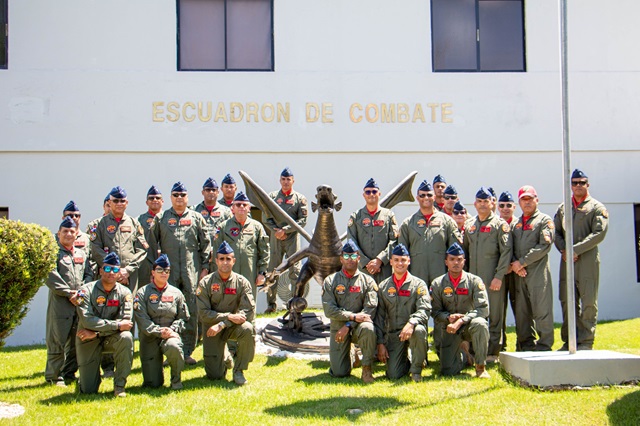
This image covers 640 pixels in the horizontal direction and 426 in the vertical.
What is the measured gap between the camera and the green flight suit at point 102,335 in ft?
23.2

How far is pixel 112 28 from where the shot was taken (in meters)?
12.9

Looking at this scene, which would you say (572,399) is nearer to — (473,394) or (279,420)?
(473,394)

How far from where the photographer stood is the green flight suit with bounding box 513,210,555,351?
8.12 metres

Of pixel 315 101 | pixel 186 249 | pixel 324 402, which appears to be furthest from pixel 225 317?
pixel 315 101

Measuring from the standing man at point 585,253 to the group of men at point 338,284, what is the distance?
16 millimetres

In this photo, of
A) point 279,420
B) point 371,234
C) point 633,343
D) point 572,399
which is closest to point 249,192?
point 371,234

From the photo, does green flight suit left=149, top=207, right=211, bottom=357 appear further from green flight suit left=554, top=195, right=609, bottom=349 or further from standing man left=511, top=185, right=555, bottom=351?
green flight suit left=554, top=195, right=609, bottom=349

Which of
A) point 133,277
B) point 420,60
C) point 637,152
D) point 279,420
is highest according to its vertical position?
point 420,60

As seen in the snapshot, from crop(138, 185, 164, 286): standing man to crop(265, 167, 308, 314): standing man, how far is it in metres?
1.53

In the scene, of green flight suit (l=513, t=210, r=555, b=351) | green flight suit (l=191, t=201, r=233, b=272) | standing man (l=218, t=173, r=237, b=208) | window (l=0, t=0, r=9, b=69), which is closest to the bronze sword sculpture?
green flight suit (l=191, t=201, r=233, b=272)

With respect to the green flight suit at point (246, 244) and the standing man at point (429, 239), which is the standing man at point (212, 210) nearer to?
the green flight suit at point (246, 244)

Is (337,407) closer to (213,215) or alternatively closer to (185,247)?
(185,247)

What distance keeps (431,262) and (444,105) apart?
5.54 metres

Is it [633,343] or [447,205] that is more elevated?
[447,205]
